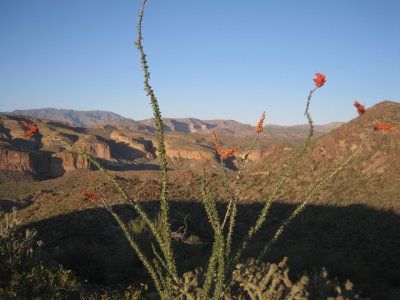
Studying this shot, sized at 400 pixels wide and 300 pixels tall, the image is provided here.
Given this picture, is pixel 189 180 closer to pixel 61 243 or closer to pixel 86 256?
pixel 61 243

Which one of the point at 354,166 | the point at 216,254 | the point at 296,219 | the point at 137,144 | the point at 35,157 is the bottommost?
the point at 296,219

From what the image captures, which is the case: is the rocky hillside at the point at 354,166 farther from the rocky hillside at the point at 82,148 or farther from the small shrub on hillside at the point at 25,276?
the rocky hillside at the point at 82,148

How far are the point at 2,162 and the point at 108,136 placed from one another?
182ft

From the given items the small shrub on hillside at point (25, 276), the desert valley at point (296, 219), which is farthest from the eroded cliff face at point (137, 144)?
the small shrub on hillside at point (25, 276)

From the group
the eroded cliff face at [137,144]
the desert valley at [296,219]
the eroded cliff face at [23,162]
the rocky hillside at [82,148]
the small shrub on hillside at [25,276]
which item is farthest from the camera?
the eroded cliff face at [137,144]

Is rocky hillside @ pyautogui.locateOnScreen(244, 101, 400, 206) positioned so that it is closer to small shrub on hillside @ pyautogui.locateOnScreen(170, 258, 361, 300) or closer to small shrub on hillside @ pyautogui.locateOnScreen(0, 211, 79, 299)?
small shrub on hillside @ pyautogui.locateOnScreen(0, 211, 79, 299)

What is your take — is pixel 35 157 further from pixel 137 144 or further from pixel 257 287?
pixel 257 287

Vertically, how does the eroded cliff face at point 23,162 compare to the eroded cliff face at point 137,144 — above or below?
below

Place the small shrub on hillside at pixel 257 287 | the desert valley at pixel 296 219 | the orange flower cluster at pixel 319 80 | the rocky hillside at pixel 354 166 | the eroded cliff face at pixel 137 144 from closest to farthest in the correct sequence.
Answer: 1. the orange flower cluster at pixel 319 80
2. the small shrub on hillside at pixel 257 287
3. the desert valley at pixel 296 219
4. the rocky hillside at pixel 354 166
5. the eroded cliff face at pixel 137 144

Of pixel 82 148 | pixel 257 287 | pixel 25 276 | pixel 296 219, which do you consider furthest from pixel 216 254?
pixel 82 148

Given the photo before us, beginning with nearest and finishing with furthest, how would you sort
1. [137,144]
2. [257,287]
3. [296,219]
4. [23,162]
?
[257,287], [296,219], [23,162], [137,144]

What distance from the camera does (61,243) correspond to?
1413cm

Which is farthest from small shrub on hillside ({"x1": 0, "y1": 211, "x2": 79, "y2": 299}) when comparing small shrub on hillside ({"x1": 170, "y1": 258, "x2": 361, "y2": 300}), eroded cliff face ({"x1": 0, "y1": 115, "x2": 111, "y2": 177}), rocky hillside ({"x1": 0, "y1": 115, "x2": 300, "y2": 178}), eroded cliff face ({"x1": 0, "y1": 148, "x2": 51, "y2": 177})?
eroded cliff face ({"x1": 0, "y1": 148, "x2": 51, "y2": 177})

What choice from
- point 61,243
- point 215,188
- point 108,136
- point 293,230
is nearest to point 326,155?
point 215,188
